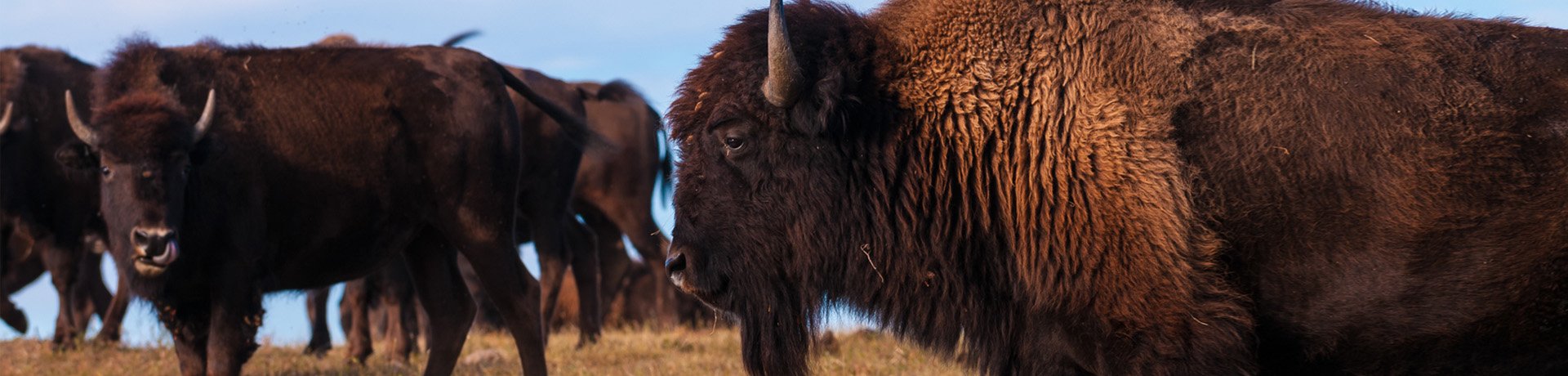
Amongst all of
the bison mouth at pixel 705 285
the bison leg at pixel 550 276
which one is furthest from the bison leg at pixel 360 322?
the bison mouth at pixel 705 285

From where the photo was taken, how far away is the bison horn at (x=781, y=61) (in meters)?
4.41

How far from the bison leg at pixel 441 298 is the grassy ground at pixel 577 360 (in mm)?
759

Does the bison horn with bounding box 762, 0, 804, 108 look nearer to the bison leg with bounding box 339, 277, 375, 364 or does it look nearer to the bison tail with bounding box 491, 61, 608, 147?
the bison tail with bounding box 491, 61, 608, 147

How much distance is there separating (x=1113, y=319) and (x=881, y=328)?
85cm

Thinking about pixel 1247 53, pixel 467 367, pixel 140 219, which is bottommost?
pixel 467 367

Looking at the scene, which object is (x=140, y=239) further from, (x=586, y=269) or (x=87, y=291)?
(x=87, y=291)

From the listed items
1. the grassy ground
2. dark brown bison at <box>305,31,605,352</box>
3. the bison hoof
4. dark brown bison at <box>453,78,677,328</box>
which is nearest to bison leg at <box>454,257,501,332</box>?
dark brown bison at <box>453,78,677,328</box>

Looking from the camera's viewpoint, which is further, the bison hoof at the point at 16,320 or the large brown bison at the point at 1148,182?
the bison hoof at the point at 16,320

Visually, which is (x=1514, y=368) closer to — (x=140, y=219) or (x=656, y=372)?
(x=656, y=372)

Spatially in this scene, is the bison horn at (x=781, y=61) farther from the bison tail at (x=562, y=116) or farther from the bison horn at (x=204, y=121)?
the bison tail at (x=562, y=116)

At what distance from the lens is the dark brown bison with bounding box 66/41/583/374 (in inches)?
292

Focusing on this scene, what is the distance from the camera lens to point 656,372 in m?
8.27

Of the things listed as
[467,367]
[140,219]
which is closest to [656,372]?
[467,367]

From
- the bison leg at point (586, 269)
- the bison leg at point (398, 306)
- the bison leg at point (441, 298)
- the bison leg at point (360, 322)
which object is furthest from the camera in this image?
the bison leg at point (586, 269)
